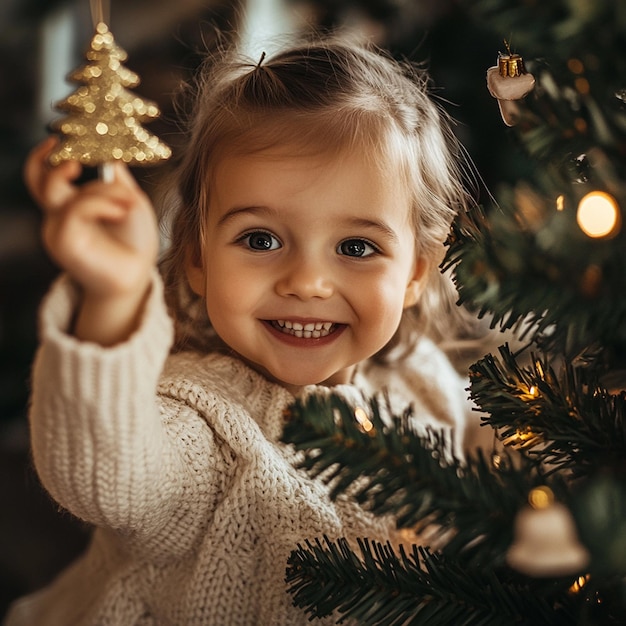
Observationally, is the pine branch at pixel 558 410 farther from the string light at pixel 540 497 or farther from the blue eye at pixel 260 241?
the blue eye at pixel 260 241

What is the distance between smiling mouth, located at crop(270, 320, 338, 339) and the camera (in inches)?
32.5

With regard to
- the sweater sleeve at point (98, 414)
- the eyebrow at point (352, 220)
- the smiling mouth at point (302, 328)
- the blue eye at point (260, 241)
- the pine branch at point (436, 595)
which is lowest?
the pine branch at point (436, 595)

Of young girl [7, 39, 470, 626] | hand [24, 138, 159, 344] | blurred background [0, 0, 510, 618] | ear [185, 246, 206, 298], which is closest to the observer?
hand [24, 138, 159, 344]

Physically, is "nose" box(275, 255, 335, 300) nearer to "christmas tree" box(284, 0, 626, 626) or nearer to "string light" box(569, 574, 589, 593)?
"christmas tree" box(284, 0, 626, 626)

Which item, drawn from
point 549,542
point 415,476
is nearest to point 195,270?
point 415,476

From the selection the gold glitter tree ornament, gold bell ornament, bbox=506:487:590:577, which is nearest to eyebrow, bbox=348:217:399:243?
the gold glitter tree ornament

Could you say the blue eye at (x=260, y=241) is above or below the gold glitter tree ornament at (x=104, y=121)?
above

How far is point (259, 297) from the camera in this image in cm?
80

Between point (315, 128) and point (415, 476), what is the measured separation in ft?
1.48

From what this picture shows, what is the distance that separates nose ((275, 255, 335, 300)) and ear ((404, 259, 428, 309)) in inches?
6.7

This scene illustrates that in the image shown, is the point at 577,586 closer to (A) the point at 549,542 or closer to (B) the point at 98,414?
(A) the point at 549,542

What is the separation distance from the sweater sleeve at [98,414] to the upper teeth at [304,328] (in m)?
0.23

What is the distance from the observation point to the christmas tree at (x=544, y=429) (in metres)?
0.41

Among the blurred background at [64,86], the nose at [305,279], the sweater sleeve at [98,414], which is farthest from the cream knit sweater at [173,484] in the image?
the blurred background at [64,86]
